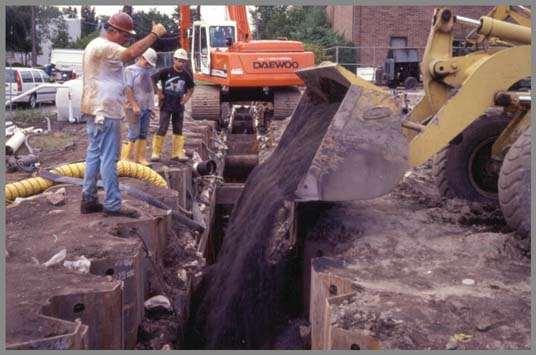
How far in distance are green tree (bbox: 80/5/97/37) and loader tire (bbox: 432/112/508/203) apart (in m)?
56.5

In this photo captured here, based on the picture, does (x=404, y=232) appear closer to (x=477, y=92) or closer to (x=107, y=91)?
(x=477, y=92)

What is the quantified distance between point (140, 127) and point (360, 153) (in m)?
4.42

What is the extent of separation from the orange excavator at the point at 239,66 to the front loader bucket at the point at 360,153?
364 inches

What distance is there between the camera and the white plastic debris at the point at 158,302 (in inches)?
239

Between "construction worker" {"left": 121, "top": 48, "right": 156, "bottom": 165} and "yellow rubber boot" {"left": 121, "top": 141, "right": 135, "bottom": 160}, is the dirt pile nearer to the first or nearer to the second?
"construction worker" {"left": 121, "top": 48, "right": 156, "bottom": 165}

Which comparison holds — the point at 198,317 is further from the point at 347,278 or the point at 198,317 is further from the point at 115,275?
the point at 347,278

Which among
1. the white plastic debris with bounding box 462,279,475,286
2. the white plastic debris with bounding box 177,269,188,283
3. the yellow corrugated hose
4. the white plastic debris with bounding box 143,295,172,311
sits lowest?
the white plastic debris with bounding box 177,269,188,283

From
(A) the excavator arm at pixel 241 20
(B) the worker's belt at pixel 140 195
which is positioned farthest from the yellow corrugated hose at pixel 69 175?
(A) the excavator arm at pixel 241 20

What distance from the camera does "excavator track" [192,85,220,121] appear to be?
1582cm

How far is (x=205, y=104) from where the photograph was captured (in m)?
15.9

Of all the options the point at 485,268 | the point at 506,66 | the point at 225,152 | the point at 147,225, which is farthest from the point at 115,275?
the point at 225,152

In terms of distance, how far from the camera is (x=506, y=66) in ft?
21.3

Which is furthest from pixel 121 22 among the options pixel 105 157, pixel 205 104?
pixel 205 104

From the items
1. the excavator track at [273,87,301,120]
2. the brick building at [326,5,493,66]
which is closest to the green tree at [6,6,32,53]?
the brick building at [326,5,493,66]
